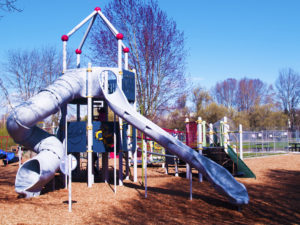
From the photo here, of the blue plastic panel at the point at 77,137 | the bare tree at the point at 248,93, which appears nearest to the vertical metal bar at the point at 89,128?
the blue plastic panel at the point at 77,137

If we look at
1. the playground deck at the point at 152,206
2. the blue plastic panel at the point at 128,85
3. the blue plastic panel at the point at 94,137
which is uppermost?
the blue plastic panel at the point at 128,85

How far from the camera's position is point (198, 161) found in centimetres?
839

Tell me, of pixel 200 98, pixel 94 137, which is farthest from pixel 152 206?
pixel 200 98

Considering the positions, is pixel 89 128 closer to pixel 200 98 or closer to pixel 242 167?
pixel 242 167

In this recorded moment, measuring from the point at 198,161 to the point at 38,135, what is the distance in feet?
17.6

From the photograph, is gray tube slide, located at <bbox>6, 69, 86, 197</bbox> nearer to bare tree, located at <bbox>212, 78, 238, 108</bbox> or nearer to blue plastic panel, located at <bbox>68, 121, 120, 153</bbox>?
blue plastic panel, located at <bbox>68, 121, 120, 153</bbox>

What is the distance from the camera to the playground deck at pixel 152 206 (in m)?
6.85

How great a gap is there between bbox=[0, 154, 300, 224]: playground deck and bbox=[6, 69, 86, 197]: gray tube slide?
1.75ft

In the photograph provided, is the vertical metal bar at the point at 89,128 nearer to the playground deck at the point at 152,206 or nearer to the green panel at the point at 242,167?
the playground deck at the point at 152,206

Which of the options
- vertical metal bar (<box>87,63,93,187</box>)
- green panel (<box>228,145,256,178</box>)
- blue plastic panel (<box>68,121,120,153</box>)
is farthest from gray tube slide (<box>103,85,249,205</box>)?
green panel (<box>228,145,256,178</box>)

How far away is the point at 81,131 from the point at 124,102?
220 centimetres

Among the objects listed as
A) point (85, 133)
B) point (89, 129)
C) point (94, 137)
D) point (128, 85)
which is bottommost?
point (94, 137)

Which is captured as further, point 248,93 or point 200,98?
point 248,93

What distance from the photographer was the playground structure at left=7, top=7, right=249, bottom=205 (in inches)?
330
